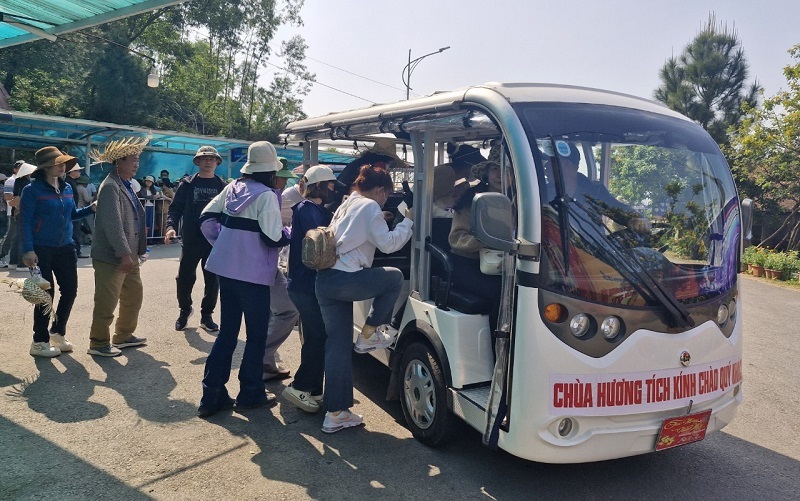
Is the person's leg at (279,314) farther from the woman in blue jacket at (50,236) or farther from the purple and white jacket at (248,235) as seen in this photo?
the woman in blue jacket at (50,236)

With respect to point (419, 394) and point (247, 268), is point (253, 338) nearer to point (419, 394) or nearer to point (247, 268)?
point (247, 268)

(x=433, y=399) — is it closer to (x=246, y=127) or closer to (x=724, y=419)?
(x=724, y=419)

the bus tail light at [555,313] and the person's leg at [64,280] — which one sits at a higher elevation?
the bus tail light at [555,313]

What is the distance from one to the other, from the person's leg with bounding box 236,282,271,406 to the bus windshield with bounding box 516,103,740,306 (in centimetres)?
223

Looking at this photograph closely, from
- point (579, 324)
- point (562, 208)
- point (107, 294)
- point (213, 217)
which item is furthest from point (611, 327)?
point (107, 294)

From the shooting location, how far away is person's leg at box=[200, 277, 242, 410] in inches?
173

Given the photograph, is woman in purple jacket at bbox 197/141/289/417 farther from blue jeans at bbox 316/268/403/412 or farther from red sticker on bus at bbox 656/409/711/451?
red sticker on bus at bbox 656/409/711/451

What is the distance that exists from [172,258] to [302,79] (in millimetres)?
25594

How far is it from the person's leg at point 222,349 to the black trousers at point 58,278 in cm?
208

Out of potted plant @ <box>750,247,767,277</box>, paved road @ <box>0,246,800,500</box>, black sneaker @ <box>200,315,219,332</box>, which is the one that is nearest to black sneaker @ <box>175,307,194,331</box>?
black sneaker @ <box>200,315,219,332</box>

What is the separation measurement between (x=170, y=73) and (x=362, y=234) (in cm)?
3368

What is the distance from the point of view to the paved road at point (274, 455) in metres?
3.47

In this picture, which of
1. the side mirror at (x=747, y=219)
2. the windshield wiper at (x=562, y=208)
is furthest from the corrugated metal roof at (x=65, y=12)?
the side mirror at (x=747, y=219)

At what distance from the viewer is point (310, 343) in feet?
14.7
